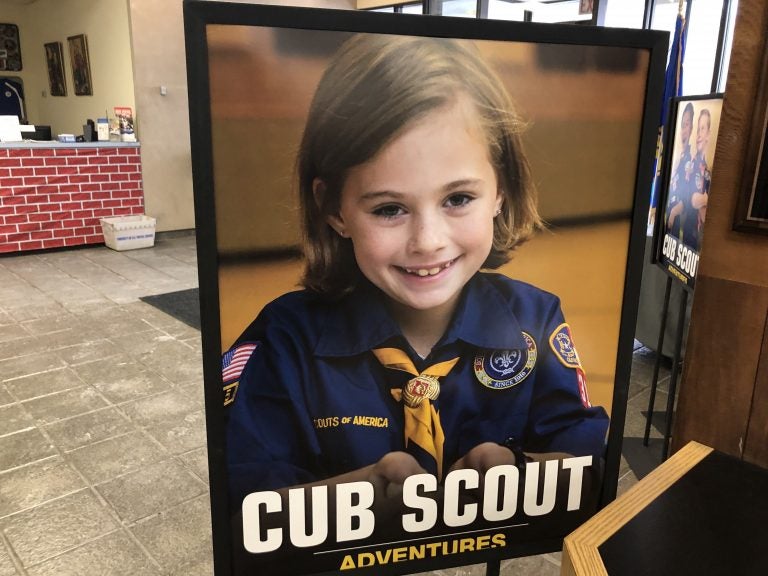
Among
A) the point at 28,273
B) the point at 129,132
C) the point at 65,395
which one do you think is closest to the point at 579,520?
the point at 65,395

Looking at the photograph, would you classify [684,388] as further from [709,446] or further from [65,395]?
[65,395]

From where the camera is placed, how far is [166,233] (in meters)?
7.52

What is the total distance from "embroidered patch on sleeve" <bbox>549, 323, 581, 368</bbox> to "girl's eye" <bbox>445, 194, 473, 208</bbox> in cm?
28

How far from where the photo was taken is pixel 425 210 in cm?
91

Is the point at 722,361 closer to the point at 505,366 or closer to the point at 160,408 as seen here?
the point at 505,366

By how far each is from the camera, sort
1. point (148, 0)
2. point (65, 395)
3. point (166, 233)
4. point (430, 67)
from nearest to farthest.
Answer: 1. point (430, 67)
2. point (65, 395)
3. point (148, 0)
4. point (166, 233)

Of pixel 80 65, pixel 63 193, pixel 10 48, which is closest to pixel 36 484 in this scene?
pixel 63 193

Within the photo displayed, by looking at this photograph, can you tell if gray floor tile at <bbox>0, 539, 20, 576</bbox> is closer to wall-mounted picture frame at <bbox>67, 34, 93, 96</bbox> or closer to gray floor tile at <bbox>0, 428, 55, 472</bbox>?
gray floor tile at <bbox>0, 428, 55, 472</bbox>

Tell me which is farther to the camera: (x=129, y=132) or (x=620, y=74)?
(x=129, y=132)

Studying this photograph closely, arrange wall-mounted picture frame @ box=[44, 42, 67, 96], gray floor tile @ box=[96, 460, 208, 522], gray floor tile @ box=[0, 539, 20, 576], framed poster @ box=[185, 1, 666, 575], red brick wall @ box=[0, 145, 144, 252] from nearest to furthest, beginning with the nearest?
framed poster @ box=[185, 1, 666, 575], gray floor tile @ box=[0, 539, 20, 576], gray floor tile @ box=[96, 460, 208, 522], red brick wall @ box=[0, 145, 144, 252], wall-mounted picture frame @ box=[44, 42, 67, 96]

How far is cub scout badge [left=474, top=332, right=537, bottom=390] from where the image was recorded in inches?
40.0

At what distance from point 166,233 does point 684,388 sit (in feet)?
23.0

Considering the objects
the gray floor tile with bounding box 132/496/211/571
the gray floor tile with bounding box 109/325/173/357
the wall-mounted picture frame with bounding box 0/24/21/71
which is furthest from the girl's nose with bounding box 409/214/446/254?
the wall-mounted picture frame with bounding box 0/24/21/71

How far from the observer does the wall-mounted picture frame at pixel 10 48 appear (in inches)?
383
